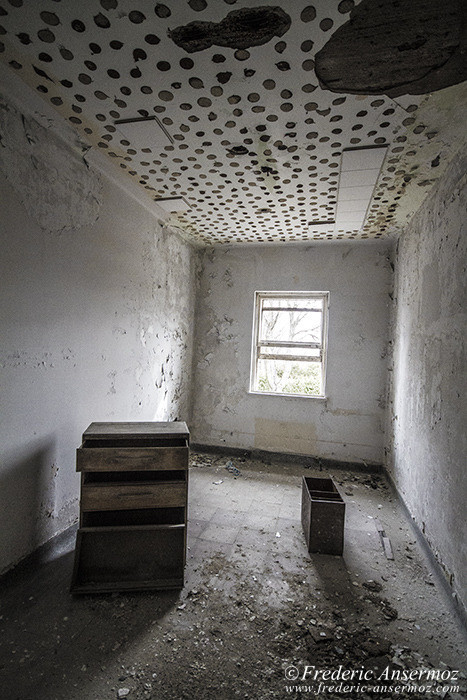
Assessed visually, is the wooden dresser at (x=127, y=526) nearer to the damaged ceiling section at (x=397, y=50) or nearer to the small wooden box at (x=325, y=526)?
the small wooden box at (x=325, y=526)

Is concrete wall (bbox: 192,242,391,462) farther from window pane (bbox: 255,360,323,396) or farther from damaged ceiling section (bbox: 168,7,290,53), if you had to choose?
damaged ceiling section (bbox: 168,7,290,53)

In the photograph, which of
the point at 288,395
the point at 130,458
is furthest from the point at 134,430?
the point at 288,395

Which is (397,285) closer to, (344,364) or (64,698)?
(344,364)

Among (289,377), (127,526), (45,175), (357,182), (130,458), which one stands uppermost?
(357,182)

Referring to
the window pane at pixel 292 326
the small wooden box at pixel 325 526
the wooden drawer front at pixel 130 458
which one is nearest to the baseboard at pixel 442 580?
the small wooden box at pixel 325 526

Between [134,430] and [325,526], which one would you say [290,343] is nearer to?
[325,526]

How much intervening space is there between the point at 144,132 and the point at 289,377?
312cm

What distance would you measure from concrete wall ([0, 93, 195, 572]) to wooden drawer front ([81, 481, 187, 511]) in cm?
46

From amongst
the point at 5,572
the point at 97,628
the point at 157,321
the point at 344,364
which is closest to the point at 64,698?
the point at 97,628

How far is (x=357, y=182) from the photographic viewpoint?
8.46 ft

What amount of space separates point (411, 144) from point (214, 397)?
10.9 feet

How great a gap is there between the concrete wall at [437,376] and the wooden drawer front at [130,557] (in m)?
1.56

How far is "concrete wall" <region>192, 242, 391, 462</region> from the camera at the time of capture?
13.2 ft

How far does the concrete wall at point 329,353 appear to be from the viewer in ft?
13.2
